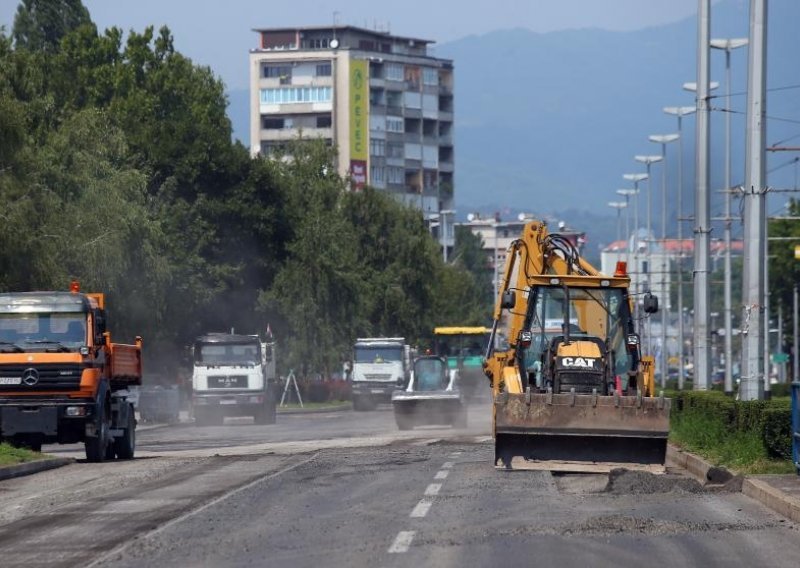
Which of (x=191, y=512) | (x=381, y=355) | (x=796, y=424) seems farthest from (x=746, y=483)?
(x=381, y=355)

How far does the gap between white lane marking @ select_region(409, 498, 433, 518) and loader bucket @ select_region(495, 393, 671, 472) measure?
405 cm

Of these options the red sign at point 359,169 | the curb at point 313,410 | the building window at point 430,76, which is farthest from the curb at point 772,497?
the building window at point 430,76

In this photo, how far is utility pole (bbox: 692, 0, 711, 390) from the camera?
38.0m

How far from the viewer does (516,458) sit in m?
21.7

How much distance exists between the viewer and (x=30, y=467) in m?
24.0

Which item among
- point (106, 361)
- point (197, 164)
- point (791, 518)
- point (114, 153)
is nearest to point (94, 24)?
point (197, 164)

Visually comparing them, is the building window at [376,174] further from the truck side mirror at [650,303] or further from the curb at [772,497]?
the curb at [772,497]

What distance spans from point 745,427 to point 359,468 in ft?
18.6

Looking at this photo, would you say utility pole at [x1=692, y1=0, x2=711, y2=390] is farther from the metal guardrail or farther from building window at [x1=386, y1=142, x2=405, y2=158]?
building window at [x1=386, y1=142, x2=405, y2=158]

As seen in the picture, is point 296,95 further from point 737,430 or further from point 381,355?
point 737,430

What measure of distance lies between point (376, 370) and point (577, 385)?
42.8 meters

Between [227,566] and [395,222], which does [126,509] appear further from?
[395,222]

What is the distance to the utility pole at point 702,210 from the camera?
38000mm

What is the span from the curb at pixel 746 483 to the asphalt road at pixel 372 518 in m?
0.20
